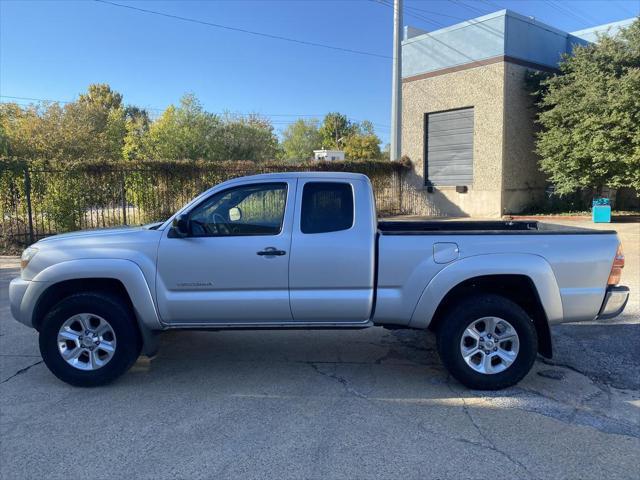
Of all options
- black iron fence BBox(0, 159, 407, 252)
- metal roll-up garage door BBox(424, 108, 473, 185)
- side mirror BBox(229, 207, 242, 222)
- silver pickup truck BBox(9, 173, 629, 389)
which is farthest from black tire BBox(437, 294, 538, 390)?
metal roll-up garage door BBox(424, 108, 473, 185)

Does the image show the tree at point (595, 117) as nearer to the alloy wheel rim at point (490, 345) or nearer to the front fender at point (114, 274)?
the alloy wheel rim at point (490, 345)

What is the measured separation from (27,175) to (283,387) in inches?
422

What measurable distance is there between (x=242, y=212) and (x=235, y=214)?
2.7 inches

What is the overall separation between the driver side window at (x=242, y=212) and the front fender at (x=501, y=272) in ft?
4.83

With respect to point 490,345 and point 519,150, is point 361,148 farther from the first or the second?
Answer: point 490,345

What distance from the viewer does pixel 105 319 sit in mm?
4449

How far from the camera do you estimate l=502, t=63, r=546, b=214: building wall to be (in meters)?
19.6

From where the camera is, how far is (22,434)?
369cm

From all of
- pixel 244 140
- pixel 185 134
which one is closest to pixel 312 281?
pixel 185 134

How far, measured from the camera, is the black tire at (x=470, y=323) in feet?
14.1

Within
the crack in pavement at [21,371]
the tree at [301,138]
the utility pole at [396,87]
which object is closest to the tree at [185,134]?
the utility pole at [396,87]

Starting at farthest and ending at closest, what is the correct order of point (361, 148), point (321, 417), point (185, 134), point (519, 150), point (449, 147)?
1. point (361, 148)
2. point (185, 134)
3. point (449, 147)
4. point (519, 150)
5. point (321, 417)

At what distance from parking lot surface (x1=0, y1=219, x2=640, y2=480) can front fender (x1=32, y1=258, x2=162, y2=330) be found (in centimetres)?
77

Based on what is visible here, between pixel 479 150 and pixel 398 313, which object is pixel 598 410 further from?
pixel 479 150
